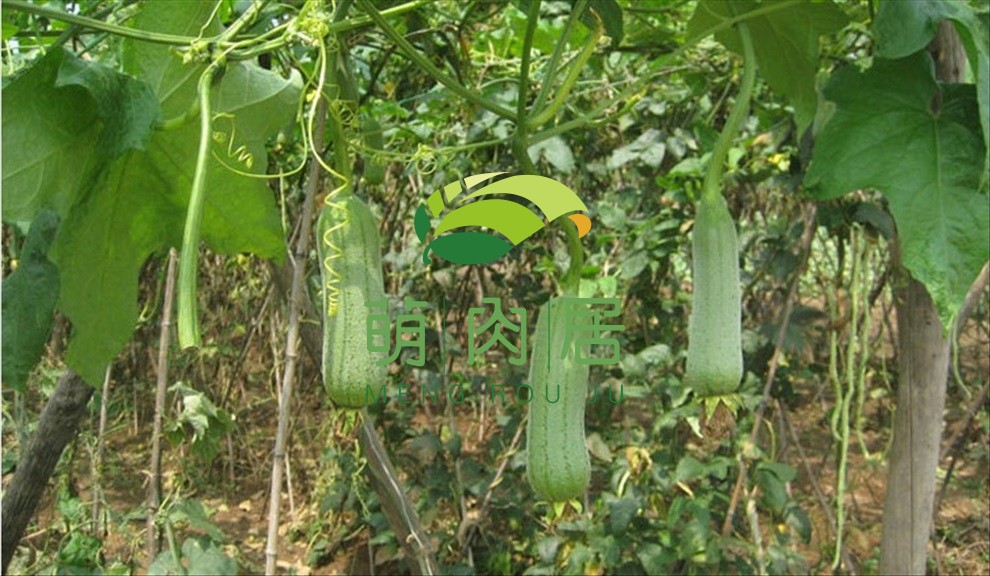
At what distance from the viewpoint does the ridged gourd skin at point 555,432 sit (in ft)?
3.02

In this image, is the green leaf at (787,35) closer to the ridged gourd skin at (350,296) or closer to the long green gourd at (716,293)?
the long green gourd at (716,293)

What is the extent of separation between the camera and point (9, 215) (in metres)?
0.83

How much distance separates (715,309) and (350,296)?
366mm

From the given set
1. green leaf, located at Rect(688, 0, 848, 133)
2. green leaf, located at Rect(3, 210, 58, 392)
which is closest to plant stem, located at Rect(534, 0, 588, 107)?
green leaf, located at Rect(688, 0, 848, 133)

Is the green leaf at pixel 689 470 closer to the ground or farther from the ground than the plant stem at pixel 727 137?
closer to the ground

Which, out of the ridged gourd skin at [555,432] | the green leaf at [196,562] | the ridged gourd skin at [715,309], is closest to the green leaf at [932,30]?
the ridged gourd skin at [715,309]

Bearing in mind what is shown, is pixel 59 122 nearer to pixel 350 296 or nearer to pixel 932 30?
pixel 350 296

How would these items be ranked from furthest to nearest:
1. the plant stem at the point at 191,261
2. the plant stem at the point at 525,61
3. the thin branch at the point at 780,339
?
the thin branch at the point at 780,339 → the plant stem at the point at 525,61 → the plant stem at the point at 191,261

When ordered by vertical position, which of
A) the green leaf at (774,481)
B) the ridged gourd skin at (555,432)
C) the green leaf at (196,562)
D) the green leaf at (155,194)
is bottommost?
the green leaf at (196,562)

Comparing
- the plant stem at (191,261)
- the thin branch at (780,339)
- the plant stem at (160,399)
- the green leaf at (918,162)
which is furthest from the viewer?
the thin branch at (780,339)

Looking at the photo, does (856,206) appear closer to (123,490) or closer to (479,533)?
(479,533)

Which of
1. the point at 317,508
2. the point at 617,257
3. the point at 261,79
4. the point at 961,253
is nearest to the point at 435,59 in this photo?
the point at 617,257

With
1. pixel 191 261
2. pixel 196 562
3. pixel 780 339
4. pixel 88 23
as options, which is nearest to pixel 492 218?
pixel 780 339

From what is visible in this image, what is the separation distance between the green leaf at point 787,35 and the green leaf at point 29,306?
724 mm
